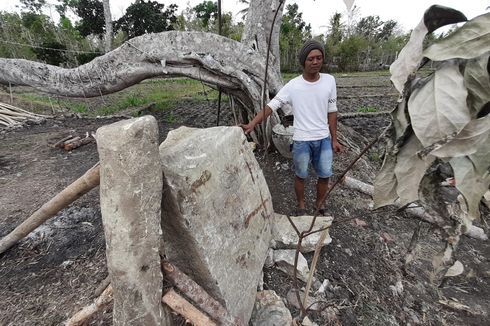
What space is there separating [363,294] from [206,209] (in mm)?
1372

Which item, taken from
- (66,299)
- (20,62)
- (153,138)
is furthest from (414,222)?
(20,62)

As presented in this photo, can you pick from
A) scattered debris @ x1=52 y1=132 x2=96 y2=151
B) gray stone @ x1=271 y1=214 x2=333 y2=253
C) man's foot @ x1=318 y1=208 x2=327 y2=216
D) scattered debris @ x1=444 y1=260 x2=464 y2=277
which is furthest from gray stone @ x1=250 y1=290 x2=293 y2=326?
scattered debris @ x1=52 y1=132 x2=96 y2=151

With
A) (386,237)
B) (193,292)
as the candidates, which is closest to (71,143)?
(193,292)

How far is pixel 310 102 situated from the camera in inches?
89.3

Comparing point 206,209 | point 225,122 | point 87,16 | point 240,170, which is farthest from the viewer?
point 87,16

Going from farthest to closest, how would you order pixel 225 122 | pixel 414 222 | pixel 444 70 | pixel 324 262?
1. pixel 225 122
2. pixel 414 222
3. pixel 324 262
4. pixel 444 70

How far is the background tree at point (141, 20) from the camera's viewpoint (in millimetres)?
18266

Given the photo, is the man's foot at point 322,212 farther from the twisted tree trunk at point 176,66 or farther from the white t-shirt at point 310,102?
the twisted tree trunk at point 176,66

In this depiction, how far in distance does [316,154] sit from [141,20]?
1998 cm

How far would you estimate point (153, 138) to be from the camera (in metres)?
1.11

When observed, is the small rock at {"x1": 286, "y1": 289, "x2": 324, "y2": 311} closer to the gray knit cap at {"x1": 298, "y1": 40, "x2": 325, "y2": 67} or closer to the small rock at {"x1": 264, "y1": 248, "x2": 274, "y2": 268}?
the small rock at {"x1": 264, "y1": 248, "x2": 274, "y2": 268}

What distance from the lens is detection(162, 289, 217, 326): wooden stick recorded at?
44.5 inches

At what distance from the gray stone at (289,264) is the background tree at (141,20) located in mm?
19462

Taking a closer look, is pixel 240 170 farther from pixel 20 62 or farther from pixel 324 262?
pixel 20 62
